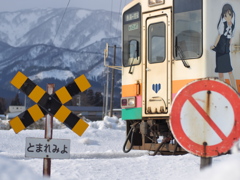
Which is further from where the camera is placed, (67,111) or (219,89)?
(67,111)

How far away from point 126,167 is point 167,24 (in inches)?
130

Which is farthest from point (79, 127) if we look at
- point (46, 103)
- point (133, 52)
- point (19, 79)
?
point (133, 52)

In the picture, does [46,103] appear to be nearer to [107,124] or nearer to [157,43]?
[157,43]

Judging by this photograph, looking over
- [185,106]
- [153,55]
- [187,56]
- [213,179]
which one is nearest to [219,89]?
[185,106]

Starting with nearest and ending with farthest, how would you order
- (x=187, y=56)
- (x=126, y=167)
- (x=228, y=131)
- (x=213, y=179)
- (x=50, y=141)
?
(x=213, y=179)
(x=228, y=131)
(x=50, y=141)
(x=126, y=167)
(x=187, y=56)

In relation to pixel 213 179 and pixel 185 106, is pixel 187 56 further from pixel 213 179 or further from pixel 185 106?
pixel 213 179

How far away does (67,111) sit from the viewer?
19.2 feet

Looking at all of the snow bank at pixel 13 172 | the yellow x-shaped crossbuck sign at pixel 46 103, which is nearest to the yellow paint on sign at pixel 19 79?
the yellow x-shaped crossbuck sign at pixel 46 103

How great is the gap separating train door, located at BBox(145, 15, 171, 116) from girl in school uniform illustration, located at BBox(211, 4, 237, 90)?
3.00 feet

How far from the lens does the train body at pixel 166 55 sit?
9.17 metres

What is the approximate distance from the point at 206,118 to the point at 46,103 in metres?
2.35

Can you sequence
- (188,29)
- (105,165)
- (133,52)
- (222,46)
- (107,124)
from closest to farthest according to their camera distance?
1. (105,165)
2. (222,46)
3. (188,29)
4. (133,52)
5. (107,124)

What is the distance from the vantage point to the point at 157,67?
387 inches

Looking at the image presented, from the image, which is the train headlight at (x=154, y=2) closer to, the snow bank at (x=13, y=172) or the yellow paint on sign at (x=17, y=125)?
the yellow paint on sign at (x=17, y=125)
